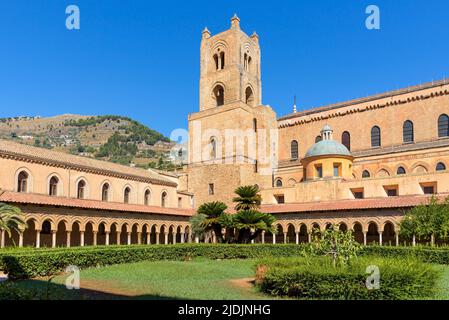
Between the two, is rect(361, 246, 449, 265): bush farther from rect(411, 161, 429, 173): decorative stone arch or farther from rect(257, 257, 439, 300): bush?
rect(411, 161, 429, 173): decorative stone arch

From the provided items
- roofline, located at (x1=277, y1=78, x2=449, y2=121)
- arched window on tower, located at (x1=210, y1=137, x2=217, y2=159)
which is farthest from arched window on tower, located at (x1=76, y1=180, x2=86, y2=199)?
roofline, located at (x1=277, y1=78, x2=449, y2=121)

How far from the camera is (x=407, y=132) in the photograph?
38062 millimetres

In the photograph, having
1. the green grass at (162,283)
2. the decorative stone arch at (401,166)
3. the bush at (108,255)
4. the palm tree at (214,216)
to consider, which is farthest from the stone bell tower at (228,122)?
the green grass at (162,283)

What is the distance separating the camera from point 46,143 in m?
137

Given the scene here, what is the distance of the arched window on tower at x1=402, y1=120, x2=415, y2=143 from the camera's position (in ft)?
124

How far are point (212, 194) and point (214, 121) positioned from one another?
7.11 meters

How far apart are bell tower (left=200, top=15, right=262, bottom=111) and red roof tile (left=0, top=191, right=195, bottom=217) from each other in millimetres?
12780

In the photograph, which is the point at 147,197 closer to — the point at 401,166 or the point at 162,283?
the point at 401,166

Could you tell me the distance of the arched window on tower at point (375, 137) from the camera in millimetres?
39625

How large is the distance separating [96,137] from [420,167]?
12217 cm

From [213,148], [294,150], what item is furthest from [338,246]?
[294,150]

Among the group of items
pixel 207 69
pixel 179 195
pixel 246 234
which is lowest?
pixel 246 234
